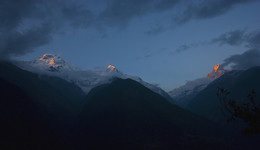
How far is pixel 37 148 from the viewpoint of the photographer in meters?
179

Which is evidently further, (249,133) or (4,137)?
(4,137)

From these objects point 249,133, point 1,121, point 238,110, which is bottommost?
point 249,133

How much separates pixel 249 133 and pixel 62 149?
640 ft

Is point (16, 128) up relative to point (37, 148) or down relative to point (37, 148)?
up

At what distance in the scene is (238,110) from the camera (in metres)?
27.8

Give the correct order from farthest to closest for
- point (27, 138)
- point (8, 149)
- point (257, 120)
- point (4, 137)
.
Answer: point (27, 138)
point (4, 137)
point (8, 149)
point (257, 120)

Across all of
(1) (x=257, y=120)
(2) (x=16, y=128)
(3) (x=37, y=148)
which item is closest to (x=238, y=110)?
(1) (x=257, y=120)

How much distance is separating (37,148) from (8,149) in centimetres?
2517

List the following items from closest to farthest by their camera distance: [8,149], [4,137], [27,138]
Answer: [8,149] → [4,137] → [27,138]

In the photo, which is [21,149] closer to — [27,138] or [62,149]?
[27,138]

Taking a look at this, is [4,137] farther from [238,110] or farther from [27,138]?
[238,110]

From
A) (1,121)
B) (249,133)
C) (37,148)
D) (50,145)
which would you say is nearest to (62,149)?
(50,145)

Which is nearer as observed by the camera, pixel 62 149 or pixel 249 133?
pixel 249 133

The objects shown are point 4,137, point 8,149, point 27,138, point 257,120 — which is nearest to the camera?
point 257,120
